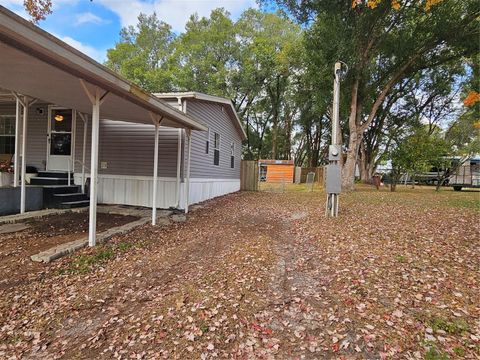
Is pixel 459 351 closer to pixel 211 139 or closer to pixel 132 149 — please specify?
pixel 132 149

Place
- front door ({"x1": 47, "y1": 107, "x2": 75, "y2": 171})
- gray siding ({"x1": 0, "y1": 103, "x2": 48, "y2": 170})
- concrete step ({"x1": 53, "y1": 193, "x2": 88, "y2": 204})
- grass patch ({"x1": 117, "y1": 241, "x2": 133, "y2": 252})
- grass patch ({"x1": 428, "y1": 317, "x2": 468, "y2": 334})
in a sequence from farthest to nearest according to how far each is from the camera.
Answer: gray siding ({"x1": 0, "y1": 103, "x2": 48, "y2": 170}), front door ({"x1": 47, "y1": 107, "x2": 75, "y2": 171}), concrete step ({"x1": 53, "y1": 193, "x2": 88, "y2": 204}), grass patch ({"x1": 117, "y1": 241, "x2": 133, "y2": 252}), grass patch ({"x1": 428, "y1": 317, "x2": 468, "y2": 334})

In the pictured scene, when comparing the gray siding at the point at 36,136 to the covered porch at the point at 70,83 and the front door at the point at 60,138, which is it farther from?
the covered porch at the point at 70,83

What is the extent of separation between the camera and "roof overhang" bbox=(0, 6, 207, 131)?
286cm

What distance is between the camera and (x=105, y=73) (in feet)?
Result: 13.3

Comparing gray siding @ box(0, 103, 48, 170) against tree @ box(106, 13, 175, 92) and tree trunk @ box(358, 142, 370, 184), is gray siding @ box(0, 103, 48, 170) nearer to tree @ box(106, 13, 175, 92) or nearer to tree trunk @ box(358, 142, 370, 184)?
tree @ box(106, 13, 175, 92)

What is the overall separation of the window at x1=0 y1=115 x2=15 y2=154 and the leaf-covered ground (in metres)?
6.90

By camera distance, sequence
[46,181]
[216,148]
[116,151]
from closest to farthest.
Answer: [46,181] < [116,151] < [216,148]

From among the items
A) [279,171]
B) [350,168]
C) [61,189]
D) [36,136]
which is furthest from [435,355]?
[279,171]

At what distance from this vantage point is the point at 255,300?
3189 mm

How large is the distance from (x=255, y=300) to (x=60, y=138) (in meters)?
8.81

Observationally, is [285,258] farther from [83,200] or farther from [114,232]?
[83,200]

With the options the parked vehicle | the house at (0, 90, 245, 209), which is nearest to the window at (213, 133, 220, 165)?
the house at (0, 90, 245, 209)

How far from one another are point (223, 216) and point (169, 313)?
503 cm

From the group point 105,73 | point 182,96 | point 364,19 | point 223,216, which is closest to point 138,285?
point 105,73
